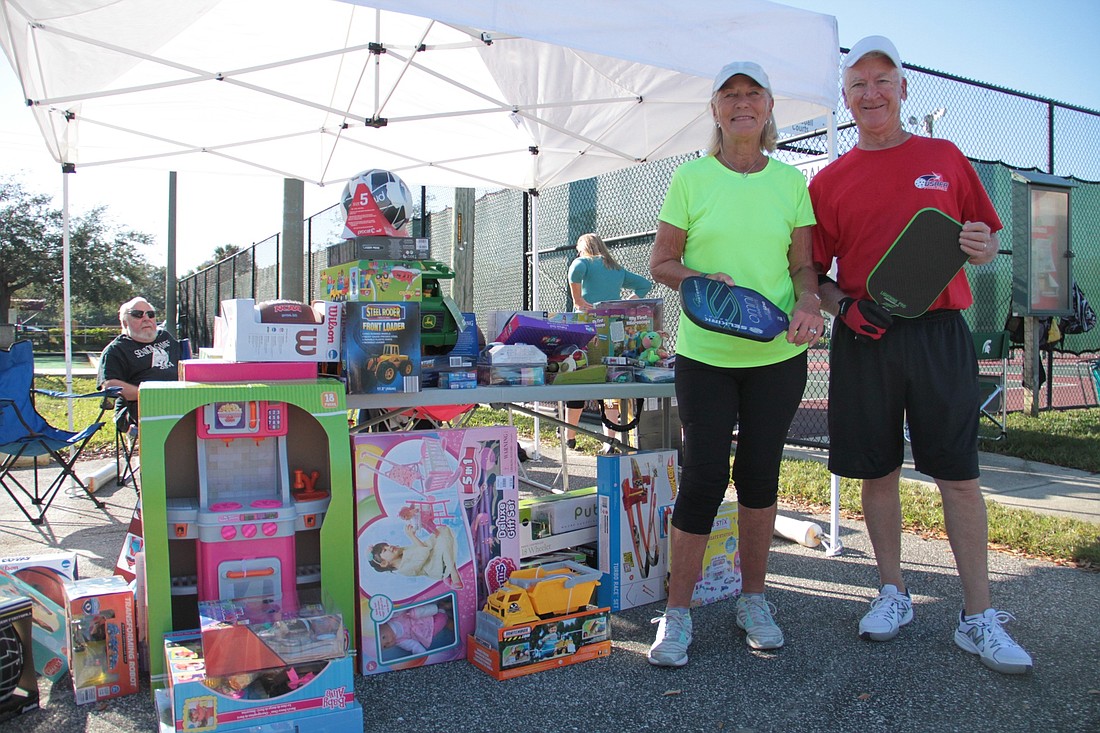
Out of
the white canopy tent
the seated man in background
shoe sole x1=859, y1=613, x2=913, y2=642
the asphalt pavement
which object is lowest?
the asphalt pavement

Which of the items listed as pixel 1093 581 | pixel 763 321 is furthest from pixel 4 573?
pixel 1093 581

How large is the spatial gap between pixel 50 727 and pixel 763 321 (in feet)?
7.52

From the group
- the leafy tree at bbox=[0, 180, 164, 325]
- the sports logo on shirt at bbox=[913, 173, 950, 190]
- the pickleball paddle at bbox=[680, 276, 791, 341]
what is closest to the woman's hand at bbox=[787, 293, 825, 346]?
the pickleball paddle at bbox=[680, 276, 791, 341]

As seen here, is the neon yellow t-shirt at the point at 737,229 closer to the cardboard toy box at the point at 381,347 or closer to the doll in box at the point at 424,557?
the cardboard toy box at the point at 381,347

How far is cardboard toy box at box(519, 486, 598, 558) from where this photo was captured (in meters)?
3.05

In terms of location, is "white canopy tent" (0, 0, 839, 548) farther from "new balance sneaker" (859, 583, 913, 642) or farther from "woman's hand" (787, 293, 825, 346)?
"new balance sneaker" (859, 583, 913, 642)

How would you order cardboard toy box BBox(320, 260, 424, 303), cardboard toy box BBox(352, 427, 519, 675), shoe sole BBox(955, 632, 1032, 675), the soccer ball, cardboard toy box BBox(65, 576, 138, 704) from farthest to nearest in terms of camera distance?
the soccer ball, cardboard toy box BBox(320, 260, 424, 303), cardboard toy box BBox(352, 427, 519, 675), shoe sole BBox(955, 632, 1032, 675), cardboard toy box BBox(65, 576, 138, 704)

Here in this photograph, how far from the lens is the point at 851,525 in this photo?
445 cm

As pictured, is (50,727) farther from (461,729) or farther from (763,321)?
(763,321)

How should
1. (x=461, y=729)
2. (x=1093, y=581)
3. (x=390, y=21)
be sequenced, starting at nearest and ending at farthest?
1. (x=461, y=729)
2. (x=1093, y=581)
3. (x=390, y=21)

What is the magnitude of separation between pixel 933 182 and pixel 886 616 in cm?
148

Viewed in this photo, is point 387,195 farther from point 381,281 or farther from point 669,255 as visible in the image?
point 669,255

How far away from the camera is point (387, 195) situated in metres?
3.00

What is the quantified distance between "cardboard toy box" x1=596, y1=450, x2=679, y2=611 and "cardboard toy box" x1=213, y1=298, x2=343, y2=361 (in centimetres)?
116
